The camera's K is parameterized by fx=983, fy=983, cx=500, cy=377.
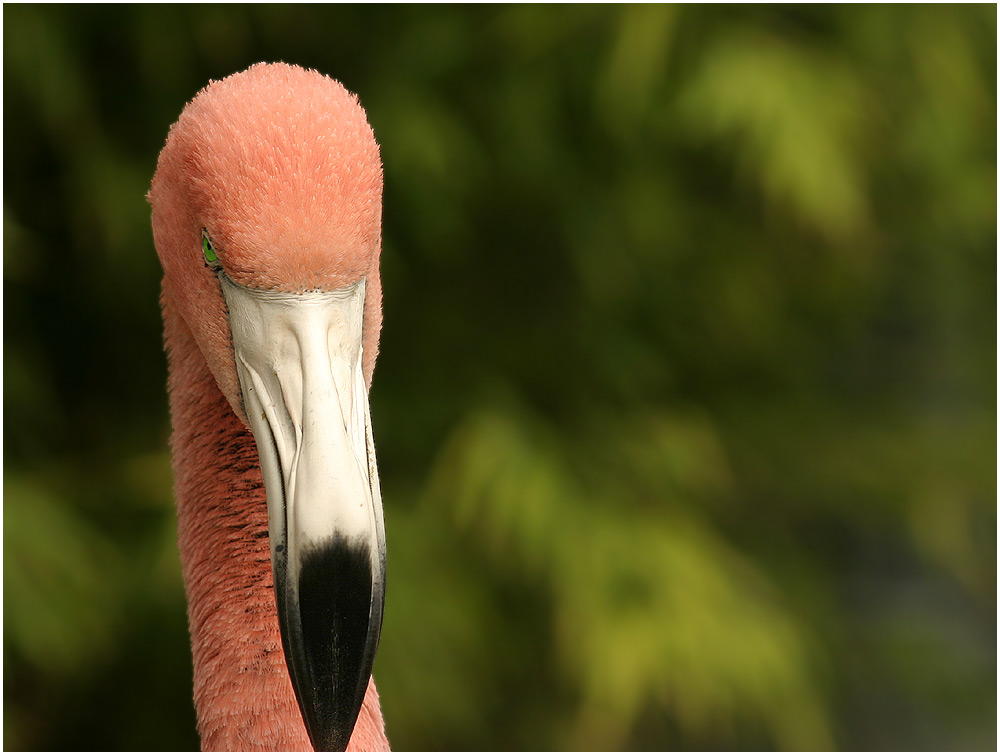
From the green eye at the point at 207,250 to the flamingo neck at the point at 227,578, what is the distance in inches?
7.1

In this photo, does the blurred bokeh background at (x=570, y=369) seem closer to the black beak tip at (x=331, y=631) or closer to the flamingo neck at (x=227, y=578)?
the flamingo neck at (x=227, y=578)

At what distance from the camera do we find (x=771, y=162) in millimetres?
2193

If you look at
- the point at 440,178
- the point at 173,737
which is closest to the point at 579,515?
the point at 440,178

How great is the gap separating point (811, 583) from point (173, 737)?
1845 mm

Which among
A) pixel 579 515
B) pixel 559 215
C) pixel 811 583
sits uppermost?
pixel 559 215

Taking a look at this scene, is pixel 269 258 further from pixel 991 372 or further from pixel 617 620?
pixel 991 372

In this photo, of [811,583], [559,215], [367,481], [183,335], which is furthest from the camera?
[811,583]

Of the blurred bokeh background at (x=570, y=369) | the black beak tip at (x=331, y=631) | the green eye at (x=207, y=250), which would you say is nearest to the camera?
the black beak tip at (x=331, y=631)

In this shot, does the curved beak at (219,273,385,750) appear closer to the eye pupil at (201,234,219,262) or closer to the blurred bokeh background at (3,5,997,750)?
the eye pupil at (201,234,219,262)

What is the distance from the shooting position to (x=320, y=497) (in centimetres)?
88

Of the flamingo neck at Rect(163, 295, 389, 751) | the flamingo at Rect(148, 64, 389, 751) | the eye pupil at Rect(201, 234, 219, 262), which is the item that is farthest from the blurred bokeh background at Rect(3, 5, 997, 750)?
the eye pupil at Rect(201, 234, 219, 262)

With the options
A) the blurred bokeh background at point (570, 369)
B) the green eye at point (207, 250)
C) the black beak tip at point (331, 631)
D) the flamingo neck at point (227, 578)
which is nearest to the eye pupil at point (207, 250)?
the green eye at point (207, 250)

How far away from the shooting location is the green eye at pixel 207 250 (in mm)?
984

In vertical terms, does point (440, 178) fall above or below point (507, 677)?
above
